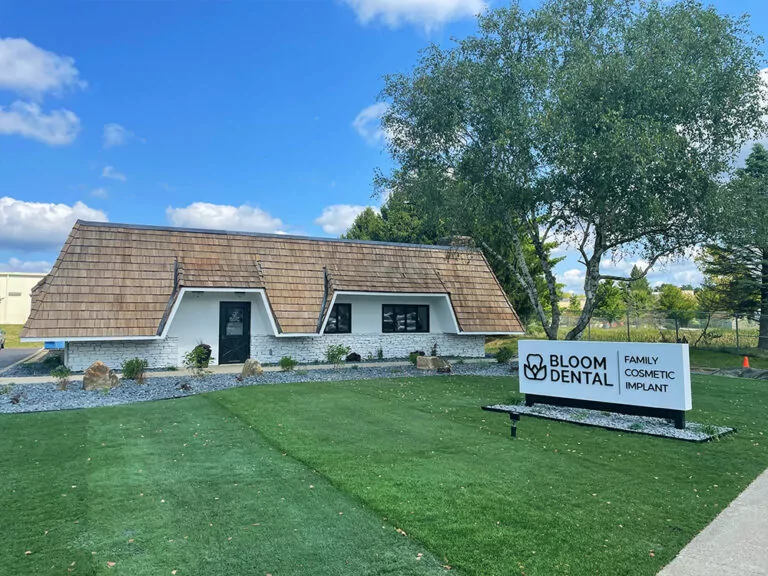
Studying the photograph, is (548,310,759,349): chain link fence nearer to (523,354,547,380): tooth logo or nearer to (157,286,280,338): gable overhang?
(523,354,547,380): tooth logo

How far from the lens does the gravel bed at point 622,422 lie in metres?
8.62

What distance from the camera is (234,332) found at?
59.2 ft

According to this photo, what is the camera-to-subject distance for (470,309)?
67.5 feet

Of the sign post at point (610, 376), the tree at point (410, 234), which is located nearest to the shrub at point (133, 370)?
the sign post at point (610, 376)

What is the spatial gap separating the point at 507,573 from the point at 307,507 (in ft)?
6.96

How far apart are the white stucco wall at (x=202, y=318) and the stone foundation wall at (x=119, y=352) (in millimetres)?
292

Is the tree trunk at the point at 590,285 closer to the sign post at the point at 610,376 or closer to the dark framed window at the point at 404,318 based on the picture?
the sign post at the point at 610,376

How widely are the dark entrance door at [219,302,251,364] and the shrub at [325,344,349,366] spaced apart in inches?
107

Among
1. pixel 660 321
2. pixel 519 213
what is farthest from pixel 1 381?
pixel 660 321

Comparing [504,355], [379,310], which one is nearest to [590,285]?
[504,355]

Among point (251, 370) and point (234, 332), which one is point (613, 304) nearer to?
point (234, 332)

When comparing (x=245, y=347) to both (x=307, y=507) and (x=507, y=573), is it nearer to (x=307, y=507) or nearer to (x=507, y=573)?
(x=307, y=507)

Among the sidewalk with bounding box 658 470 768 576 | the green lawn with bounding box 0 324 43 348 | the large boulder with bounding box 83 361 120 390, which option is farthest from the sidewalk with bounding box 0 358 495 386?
the green lawn with bounding box 0 324 43 348

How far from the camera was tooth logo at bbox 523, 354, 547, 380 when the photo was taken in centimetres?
1069
